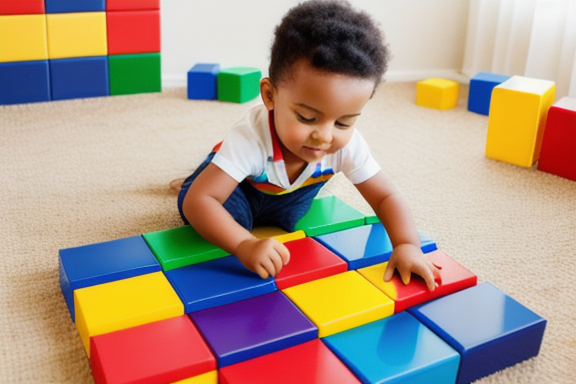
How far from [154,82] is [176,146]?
602 mm

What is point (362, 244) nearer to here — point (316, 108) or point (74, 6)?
point (316, 108)

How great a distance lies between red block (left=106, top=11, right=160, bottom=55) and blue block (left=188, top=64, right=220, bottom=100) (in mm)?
169

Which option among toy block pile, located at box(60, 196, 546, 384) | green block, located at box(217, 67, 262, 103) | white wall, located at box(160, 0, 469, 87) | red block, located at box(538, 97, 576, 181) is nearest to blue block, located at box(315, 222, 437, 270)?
toy block pile, located at box(60, 196, 546, 384)

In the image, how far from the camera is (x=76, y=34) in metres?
2.00

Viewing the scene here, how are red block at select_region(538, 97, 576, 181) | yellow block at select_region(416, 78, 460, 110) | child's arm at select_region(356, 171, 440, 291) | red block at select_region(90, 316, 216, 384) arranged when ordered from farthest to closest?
yellow block at select_region(416, 78, 460, 110) → red block at select_region(538, 97, 576, 181) → child's arm at select_region(356, 171, 440, 291) → red block at select_region(90, 316, 216, 384)

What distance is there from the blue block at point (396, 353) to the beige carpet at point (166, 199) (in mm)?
109

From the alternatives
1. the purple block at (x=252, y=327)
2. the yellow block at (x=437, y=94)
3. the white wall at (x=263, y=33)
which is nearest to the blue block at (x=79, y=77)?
the white wall at (x=263, y=33)

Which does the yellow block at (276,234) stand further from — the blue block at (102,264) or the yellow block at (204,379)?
the yellow block at (204,379)

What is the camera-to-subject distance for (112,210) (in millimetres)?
1271

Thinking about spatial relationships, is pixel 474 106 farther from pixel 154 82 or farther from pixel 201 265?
pixel 201 265

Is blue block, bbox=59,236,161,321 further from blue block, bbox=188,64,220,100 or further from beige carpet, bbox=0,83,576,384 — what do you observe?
blue block, bbox=188,64,220,100

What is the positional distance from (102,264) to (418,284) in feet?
1.54

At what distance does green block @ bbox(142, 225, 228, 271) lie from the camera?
934mm

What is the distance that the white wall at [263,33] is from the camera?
228 centimetres
